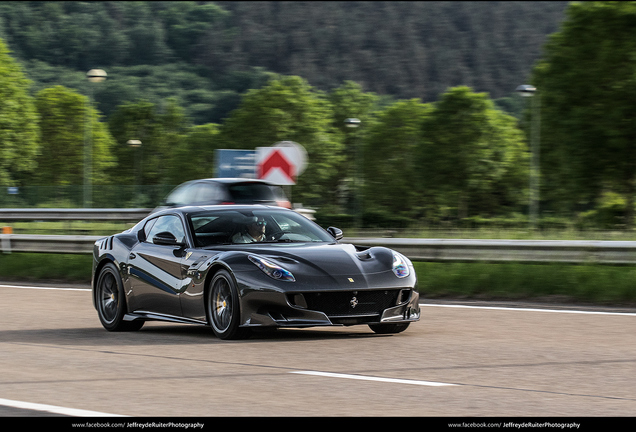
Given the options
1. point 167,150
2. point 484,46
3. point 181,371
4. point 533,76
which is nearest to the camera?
point 181,371

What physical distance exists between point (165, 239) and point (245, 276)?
1.28m

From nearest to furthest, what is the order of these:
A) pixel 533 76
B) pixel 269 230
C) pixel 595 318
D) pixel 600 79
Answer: pixel 269 230 < pixel 595 318 < pixel 600 79 < pixel 533 76

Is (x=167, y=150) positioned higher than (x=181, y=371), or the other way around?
(x=181, y=371)

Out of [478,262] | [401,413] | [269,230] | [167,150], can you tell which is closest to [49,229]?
[478,262]

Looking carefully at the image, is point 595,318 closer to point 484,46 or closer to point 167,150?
point 167,150

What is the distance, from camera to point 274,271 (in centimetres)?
851

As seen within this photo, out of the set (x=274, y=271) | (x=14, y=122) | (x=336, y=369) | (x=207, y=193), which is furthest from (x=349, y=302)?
(x=14, y=122)

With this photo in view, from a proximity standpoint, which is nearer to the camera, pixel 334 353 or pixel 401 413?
pixel 401 413

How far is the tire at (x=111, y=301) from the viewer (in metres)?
10.1

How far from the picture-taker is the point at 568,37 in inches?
1774

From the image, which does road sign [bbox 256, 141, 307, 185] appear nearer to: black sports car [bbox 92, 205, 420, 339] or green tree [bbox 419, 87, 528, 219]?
black sports car [bbox 92, 205, 420, 339]

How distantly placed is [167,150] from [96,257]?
366 ft

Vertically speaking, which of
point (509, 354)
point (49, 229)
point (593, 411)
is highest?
point (593, 411)

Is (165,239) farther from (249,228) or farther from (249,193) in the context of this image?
(249,193)
